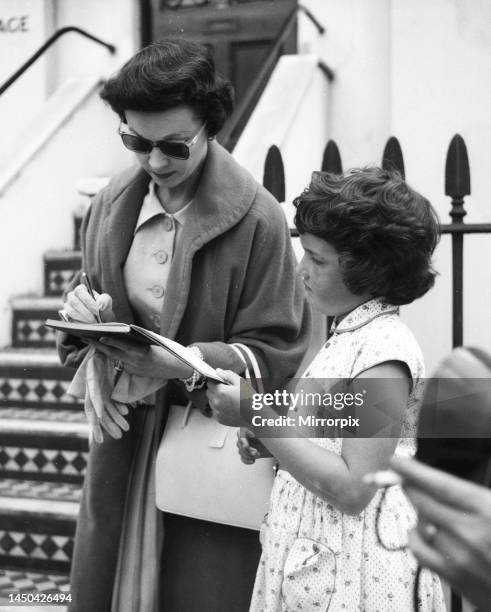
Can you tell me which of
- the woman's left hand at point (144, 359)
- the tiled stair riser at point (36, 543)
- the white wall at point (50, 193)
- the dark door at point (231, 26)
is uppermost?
the dark door at point (231, 26)

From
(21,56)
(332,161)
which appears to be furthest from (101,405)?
(21,56)

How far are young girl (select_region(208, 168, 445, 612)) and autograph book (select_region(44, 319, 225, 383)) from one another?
0.19ft

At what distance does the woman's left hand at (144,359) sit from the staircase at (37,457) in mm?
1500

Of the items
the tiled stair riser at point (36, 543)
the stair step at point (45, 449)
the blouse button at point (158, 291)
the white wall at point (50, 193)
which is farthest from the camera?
the white wall at point (50, 193)

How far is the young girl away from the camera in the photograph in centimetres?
153

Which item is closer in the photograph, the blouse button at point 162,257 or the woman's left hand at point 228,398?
the woman's left hand at point 228,398

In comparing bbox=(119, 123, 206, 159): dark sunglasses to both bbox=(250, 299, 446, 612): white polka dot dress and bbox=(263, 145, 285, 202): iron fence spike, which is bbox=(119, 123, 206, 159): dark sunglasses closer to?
bbox=(250, 299, 446, 612): white polka dot dress

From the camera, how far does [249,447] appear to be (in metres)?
1.82

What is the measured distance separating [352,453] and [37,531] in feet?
8.85

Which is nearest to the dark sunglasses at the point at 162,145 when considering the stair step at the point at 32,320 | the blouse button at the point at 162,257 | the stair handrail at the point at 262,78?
the blouse button at the point at 162,257

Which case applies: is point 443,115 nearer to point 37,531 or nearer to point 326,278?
point 37,531

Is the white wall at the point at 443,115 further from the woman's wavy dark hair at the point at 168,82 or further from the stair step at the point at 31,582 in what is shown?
the woman's wavy dark hair at the point at 168,82

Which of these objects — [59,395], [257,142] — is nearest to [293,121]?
[257,142]

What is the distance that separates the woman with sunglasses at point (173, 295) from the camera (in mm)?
1995
